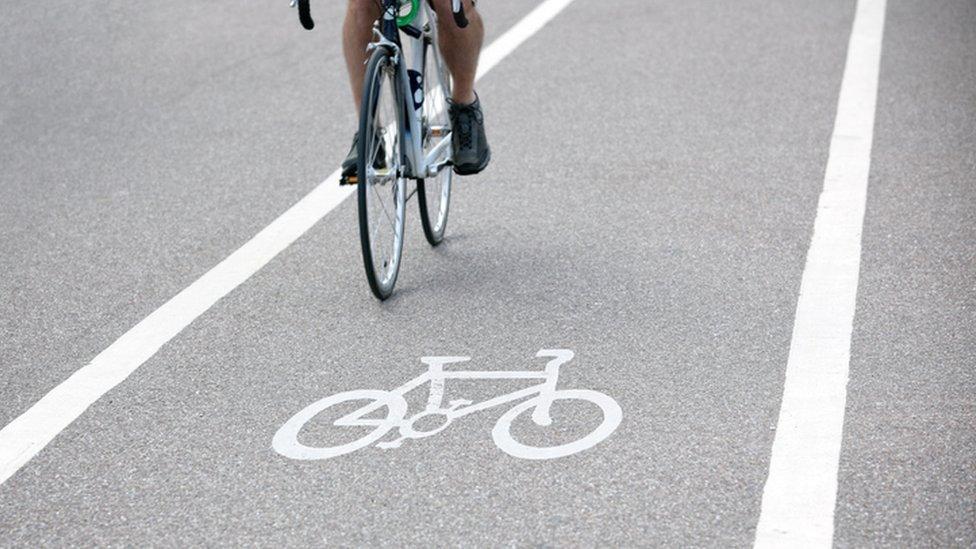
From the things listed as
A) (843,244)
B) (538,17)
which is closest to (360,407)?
(843,244)

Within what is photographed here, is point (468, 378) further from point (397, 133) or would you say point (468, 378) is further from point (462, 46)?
point (462, 46)

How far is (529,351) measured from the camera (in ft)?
16.7

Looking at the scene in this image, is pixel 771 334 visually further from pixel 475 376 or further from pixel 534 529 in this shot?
pixel 534 529

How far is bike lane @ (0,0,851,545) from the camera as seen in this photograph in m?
3.96

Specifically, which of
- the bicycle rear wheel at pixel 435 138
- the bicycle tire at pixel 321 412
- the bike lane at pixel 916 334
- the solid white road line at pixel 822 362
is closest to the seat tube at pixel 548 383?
the bicycle tire at pixel 321 412

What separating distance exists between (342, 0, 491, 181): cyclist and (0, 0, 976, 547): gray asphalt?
18.1 inches

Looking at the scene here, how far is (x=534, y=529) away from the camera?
382cm

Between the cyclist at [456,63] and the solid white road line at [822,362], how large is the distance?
4.94 ft

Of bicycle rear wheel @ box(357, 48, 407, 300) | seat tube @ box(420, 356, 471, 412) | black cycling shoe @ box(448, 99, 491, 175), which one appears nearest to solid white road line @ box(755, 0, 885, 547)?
seat tube @ box(420, 356, 471, 412)

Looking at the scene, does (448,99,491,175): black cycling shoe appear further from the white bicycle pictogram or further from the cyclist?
the white bicycle pictogram

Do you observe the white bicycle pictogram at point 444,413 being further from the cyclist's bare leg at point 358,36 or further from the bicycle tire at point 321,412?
the cyclist's bare leg at point 358,36

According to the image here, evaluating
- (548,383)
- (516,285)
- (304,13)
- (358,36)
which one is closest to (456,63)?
(358,36)

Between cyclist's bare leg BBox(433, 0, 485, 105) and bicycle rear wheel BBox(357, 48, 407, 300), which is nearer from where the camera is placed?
bicycle rear wheel BBox(357, 48, 407, 300)

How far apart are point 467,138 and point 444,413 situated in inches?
75.4
